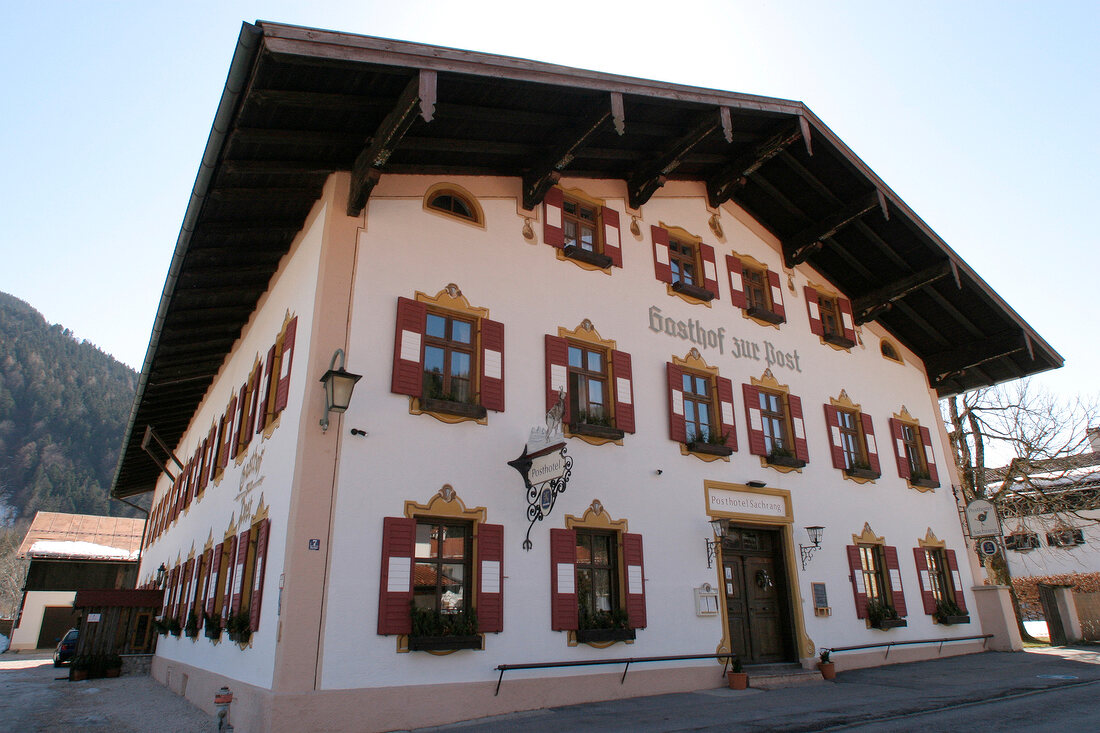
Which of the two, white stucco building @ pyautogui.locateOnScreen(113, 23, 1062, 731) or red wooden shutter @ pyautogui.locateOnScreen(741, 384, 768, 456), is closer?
white stucco building @ pyautogui.locateOnScreen(113, 23, 1062, 731)

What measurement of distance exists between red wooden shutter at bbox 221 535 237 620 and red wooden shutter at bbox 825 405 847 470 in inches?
433

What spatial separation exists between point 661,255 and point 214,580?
9.63 metres

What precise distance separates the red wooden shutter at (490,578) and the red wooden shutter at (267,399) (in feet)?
12.5

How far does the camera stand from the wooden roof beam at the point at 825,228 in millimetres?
14812

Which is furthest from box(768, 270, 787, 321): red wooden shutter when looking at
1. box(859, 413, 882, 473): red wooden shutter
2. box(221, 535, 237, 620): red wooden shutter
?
box(221, 535, 237, 620): red wooden shutter

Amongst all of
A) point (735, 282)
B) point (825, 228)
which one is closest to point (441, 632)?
point (735, 282)

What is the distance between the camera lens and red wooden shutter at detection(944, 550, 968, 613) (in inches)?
632

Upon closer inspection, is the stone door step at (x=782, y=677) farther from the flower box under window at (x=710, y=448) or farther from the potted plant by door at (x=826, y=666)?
the flower box under window at (x=710, y=448)

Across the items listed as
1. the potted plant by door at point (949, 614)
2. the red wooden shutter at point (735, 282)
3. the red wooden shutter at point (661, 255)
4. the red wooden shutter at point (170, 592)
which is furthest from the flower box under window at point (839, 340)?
the red wooden shutter at point (170, 592)

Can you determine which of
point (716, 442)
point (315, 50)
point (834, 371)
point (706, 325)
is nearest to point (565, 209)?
point (706, 325)

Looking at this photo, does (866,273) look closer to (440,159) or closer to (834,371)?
(834,371)

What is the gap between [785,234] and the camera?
1666 centimetres

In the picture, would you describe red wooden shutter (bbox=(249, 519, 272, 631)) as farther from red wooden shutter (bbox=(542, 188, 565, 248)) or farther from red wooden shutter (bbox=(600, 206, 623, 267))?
red wooden shutter (bbox=(600, 206, 623, 267))

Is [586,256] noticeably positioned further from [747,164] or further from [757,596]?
[757,596]
